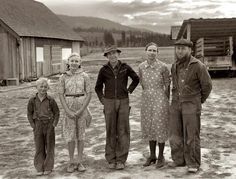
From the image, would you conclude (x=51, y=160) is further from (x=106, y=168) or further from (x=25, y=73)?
(x=25, y=73)

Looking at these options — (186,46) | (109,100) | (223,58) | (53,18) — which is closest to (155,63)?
(186,46)

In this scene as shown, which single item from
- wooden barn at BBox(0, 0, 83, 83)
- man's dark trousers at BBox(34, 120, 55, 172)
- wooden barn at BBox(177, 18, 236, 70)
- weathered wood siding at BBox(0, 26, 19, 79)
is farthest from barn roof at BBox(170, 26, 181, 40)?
man's dark trousers at BBox(34, 120, 55, 172)

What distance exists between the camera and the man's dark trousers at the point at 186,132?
5.01m

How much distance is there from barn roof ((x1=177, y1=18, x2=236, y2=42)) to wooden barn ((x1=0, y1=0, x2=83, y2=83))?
8323mm

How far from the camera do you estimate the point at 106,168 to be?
5289mm

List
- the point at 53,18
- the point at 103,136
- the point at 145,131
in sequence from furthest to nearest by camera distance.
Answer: the point at 53,18, the point at 103,136, the point at 145,131

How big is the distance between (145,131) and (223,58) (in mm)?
12984

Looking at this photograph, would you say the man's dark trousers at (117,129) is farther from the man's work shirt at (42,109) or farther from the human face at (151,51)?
the man's work shirt at (42,109)

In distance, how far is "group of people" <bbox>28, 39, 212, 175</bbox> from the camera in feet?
16.5

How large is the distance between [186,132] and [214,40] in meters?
14.2

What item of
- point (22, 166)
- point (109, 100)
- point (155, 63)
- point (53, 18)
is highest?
point (53, 18)

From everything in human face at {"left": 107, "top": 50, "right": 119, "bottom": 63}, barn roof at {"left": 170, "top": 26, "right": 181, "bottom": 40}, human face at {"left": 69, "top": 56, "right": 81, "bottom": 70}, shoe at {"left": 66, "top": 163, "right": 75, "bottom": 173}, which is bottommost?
shoe at {"left": 66, "top": 163, "right": 75, "bottom": 173}

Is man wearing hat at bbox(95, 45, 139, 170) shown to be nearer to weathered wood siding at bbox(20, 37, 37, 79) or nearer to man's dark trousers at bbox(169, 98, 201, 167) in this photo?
man's dark trousers at bbox(169, 98, 201, 167)

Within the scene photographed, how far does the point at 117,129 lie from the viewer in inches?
210
